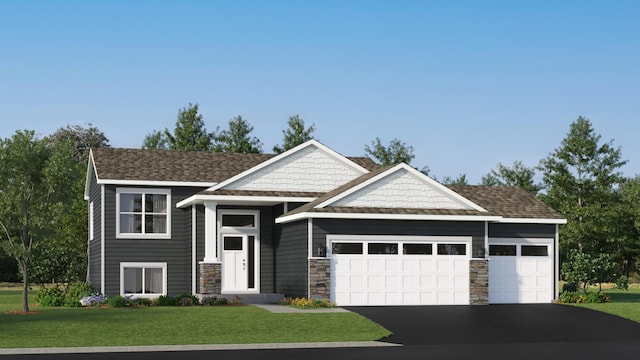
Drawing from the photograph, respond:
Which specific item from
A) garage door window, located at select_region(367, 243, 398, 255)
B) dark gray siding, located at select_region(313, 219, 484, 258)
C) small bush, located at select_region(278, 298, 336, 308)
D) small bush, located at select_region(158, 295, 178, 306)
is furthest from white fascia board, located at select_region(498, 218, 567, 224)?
small bush, located at select_region(158, 295, 178, 306)

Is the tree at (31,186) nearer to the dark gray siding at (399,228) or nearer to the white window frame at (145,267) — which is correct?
the white window frame at (145,267)

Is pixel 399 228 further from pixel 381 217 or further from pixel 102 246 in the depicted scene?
pixel 102 246

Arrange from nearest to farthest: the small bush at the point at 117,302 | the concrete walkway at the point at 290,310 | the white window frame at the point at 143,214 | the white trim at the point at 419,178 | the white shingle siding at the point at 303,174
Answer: the concrete walkway at the point at 290,310, the small bush at the point at 117,302, the white trim at the point at 419,178, the white shingle siding at the point at 303,174, the white window frame at the point at 143,214

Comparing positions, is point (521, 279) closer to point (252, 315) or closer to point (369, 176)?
point (369, 176)

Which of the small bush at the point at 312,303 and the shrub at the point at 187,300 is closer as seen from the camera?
the small bush at the point at 312,303

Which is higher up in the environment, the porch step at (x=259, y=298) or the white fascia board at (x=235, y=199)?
the white fascia board at (x=235, y=199)

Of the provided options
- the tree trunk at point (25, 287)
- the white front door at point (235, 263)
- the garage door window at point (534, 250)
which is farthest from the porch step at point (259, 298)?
the garage door window at point (534, 250)

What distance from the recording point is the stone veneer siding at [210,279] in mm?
33156

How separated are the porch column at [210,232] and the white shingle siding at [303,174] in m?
1.16

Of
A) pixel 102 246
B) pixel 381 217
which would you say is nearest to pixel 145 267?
pixel 102 246

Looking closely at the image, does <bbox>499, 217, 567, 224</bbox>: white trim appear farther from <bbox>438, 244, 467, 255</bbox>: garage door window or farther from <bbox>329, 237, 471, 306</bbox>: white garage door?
<bbox>329, 237, 471, 306</bbox>: white garage door

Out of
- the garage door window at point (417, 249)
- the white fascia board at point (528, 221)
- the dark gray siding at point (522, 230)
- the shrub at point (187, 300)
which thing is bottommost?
the shrub at point (187, 300)

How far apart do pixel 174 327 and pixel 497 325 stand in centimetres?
955

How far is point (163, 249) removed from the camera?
118 feet
